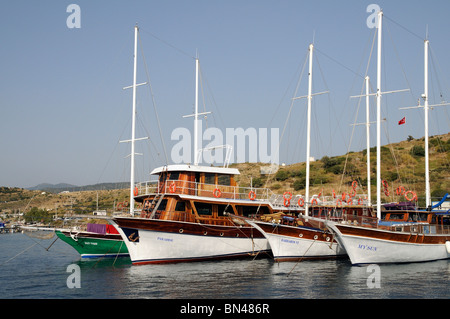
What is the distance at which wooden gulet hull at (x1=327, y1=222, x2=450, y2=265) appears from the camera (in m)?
24.6

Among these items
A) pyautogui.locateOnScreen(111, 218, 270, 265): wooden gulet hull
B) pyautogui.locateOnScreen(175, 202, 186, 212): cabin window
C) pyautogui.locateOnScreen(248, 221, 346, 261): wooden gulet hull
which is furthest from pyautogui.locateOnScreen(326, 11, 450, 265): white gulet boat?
pyautogui.locateOnScreen(175, 202, 186, 212): cabin window

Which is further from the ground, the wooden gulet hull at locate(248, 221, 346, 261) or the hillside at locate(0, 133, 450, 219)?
the hillside at locate(0, 133, 450, 219)

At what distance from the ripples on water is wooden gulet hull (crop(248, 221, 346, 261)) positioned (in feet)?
2.56

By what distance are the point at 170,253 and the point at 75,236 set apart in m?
7.55

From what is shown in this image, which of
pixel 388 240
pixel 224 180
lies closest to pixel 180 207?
pixel 224 180

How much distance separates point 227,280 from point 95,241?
1293 cm

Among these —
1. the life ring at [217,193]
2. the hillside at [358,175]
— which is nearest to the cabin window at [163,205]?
the life ring at [217,193]

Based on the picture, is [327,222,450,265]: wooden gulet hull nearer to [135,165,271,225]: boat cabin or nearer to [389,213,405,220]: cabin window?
[389,213,405,220]: cabin window

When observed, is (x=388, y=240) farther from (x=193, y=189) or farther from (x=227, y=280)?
(x=193, y=189)

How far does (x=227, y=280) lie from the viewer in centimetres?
2088

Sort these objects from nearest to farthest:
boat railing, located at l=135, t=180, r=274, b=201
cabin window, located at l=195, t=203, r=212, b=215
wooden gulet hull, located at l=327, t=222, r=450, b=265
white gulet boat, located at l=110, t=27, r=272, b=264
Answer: wooden gulet hull, located at l=327, t=222, r=450, b=265 < white gulet boat, located at l=110, t=27, r=272, b=264 < cabin window, located at l=195, t=203, r=212, b=215 < boat railing, located at l=135, t=180, r=274, b=201
